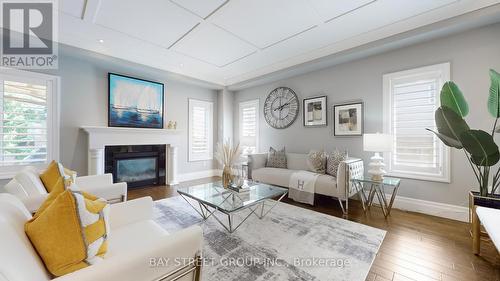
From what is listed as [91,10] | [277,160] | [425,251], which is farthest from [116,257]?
[277,160]

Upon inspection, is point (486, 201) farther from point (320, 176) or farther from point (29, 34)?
point (29, 34)

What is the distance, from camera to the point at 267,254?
1886 millimetres

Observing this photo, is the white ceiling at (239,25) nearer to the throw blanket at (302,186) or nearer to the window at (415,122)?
the window at (415,122)

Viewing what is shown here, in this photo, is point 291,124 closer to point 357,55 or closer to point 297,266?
point 357,55

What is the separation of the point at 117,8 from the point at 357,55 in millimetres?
3549

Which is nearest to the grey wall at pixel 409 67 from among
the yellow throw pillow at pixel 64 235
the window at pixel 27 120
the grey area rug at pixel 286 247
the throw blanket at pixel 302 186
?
the throw blanket at pixel 302 186

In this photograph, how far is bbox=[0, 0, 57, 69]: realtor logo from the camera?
2.39 metres

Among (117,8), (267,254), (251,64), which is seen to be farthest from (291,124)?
(117,8)

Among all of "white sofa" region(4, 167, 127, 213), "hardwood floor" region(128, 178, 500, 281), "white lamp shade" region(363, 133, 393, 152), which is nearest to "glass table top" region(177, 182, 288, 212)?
"white sofa" region(4, 167, 127, 213)

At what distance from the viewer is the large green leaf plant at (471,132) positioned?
6.17 ft

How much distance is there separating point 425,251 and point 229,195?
208 cm

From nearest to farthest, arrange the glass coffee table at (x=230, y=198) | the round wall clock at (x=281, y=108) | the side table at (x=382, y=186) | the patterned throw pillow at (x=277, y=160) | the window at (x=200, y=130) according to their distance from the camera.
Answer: the glass coffee table at (x=230, y=198), the side table at (x=382, y=186), the patterned throw pillow at (x=277, y=160), the round wall clock at (x=281, y=108), the window at (x=200, y=130)

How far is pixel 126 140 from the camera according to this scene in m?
4.14

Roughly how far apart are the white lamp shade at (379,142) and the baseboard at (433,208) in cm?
97
